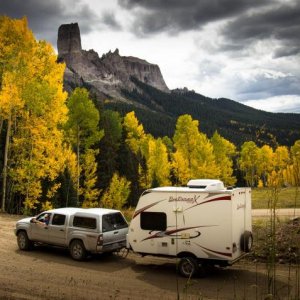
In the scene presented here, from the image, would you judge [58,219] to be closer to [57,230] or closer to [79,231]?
[57,230]

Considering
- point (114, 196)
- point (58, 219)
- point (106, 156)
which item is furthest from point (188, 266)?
point (106, 156)

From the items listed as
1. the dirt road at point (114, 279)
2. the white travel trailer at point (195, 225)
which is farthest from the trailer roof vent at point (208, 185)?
the dirt road at point (114, 279)

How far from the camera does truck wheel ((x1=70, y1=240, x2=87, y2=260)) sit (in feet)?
48.6

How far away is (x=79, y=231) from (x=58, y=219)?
1.36m

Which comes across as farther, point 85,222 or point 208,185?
point 85,222

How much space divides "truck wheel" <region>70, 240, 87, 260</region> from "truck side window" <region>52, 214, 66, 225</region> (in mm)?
1055

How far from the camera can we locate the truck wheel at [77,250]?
48.6 feet

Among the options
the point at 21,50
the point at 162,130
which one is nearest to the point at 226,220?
the point at 21,50

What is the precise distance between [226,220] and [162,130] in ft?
559

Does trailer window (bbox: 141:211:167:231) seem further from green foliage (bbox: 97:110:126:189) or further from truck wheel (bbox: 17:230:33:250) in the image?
green foliage (bbox: 97:110:126:189)

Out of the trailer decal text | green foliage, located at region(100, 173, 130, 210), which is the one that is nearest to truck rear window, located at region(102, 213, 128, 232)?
the trailer decal text

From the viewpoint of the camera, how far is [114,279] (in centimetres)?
1245

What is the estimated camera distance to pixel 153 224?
13.6 meters

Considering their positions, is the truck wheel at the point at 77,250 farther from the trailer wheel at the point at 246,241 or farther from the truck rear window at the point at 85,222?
the trailer wheel at the point at 246,241
